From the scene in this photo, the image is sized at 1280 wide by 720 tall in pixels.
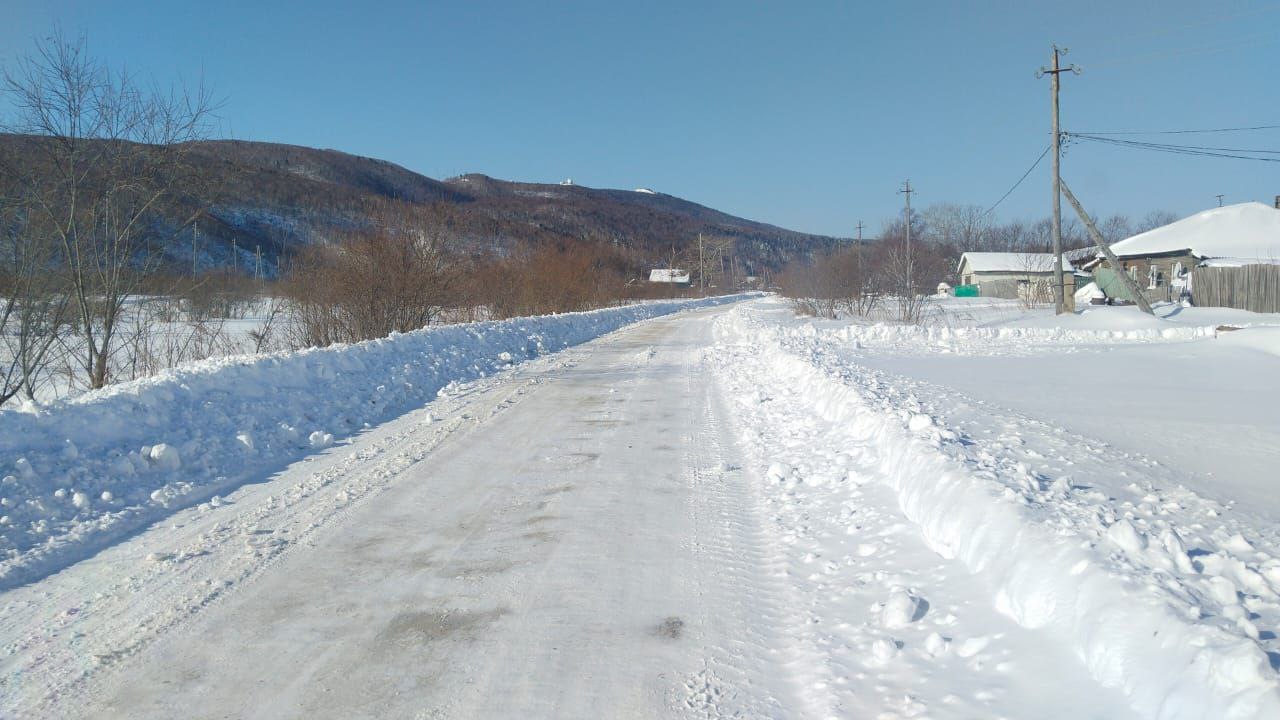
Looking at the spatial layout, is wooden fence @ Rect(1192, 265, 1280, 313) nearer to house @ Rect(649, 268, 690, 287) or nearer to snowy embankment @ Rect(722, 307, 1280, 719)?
snowy embankment @ Rect(722, 307, 1280, 719)

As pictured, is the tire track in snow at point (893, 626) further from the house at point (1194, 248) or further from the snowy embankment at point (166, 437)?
the house at point (1194, 248)

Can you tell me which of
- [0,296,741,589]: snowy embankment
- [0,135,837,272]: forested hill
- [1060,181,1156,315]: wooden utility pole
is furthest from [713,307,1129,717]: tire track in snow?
[1060,181,1156,315]: wooden utility pole

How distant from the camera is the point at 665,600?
4457 mm

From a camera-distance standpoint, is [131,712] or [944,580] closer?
[131,712]

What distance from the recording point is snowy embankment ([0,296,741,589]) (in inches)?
225

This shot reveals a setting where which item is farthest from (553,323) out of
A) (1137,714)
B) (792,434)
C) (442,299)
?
(1137,714)

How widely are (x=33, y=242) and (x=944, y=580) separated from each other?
518 inches

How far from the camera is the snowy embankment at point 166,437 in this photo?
571 centimetres

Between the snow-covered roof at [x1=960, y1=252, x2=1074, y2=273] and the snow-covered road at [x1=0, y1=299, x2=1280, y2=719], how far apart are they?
73.4 metres

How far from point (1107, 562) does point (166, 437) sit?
8.18m

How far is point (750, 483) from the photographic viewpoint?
23.2ft

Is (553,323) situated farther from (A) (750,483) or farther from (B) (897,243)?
(B) (897,243)

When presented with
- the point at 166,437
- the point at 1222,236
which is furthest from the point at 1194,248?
the point at 166,437

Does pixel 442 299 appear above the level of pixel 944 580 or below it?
above
